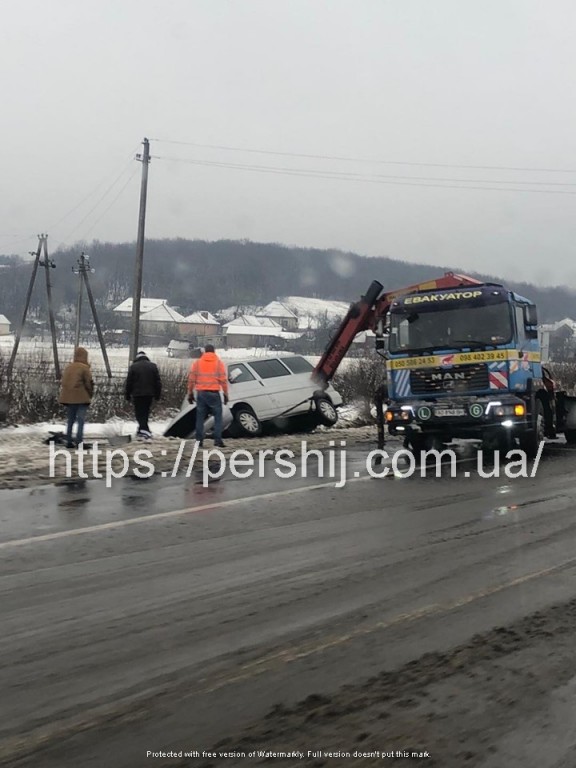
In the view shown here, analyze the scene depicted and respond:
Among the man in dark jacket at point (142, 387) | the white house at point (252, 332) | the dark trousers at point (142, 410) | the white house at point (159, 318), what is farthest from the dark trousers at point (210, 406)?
the white house at point (159, 318)

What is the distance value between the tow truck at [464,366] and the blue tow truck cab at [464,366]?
15mm

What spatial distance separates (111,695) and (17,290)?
192 ft

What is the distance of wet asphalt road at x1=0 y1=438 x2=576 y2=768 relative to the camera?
136 inches

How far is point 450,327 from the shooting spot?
43.5ft

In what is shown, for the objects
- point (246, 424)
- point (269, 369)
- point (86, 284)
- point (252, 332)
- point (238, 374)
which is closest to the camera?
point (246, 424)

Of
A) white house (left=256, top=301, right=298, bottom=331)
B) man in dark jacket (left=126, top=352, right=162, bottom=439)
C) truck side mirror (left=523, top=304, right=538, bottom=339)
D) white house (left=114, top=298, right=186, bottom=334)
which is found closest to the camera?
truck side mirror (left=523, top=304, right=538, bottom=339)

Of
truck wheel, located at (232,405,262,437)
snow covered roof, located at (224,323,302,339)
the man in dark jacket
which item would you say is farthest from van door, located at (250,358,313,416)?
snow covered roof, located at (224,323,302,339)

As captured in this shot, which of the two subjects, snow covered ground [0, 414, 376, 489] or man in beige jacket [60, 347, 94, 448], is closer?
snow covered ground [0, 414, 376, 489]

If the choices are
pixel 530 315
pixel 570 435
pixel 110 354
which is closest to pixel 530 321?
pixel 530 315

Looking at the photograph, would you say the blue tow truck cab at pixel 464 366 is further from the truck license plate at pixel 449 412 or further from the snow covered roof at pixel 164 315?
the snow covered roof at pixel 164 315

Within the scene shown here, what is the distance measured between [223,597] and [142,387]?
1044 centimetres

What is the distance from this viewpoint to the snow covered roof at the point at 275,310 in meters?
97.0

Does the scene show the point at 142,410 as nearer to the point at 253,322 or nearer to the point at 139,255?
the point at 139,255

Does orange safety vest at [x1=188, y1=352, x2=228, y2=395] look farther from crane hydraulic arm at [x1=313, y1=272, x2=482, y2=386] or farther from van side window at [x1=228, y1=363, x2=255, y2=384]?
crane hydraulic arm at [x1=313, y1=272, x2=482, y2=386]
